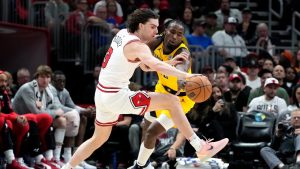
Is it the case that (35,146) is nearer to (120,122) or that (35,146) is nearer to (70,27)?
(120,122)

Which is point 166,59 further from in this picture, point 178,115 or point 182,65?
point 178,115

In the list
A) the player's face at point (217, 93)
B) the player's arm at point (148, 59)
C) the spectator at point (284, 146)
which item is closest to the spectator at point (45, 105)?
the player's face at point (217, 93)

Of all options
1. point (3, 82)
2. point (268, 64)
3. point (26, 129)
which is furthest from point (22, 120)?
point (268, 64)

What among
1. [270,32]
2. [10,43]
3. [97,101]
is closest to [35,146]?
[97,101]

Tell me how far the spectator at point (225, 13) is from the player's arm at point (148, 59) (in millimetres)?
9944

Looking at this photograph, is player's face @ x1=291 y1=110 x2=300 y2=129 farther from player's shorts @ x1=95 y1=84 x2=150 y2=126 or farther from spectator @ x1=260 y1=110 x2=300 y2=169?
player's shorts @ x1=95 y1=84 x2=150 y2=126

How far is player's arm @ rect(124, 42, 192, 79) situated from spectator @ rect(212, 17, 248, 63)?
314 inches

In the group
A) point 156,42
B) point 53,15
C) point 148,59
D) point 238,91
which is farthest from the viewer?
point 53,15

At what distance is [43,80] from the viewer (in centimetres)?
1497

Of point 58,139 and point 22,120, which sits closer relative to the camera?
point 22,120

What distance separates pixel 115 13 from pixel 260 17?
14.1 ft

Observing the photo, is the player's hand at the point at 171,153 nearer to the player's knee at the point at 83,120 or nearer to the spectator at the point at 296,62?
the player's knee at the point at 83,120

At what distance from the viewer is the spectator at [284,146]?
550 inches

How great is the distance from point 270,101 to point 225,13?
16.2ft
